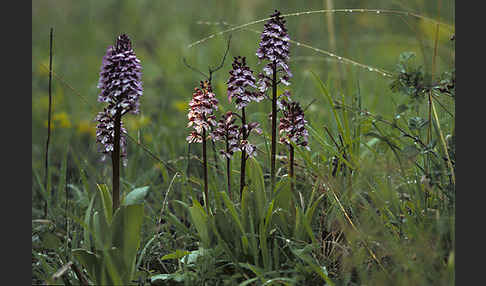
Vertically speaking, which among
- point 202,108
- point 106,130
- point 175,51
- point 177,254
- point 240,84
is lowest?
point 177,254

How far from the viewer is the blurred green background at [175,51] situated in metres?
4.40

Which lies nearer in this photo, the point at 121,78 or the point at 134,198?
the point at 121,78

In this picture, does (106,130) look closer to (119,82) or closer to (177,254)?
(119,82)

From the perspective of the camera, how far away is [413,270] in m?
1.84

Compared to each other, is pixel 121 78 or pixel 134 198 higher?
pixel 121 78

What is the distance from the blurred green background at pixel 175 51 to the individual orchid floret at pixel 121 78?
1314 mm

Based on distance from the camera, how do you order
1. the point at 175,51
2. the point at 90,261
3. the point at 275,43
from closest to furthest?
the point at 90,261
the point at 275,43
the point at 175,51

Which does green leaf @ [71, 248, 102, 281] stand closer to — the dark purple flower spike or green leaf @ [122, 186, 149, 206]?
A: green leaf @ [122, 186, 149, 206]

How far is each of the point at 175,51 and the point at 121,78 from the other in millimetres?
4239

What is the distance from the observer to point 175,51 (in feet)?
20.6

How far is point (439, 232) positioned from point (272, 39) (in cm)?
108

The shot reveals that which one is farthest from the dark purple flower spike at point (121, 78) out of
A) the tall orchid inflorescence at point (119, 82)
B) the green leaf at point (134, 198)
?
the green leaf at point (134, 198)

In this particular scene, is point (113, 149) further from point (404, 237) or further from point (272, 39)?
point (404, 237)

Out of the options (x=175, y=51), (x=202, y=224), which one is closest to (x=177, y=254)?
(x=202, y=224)
